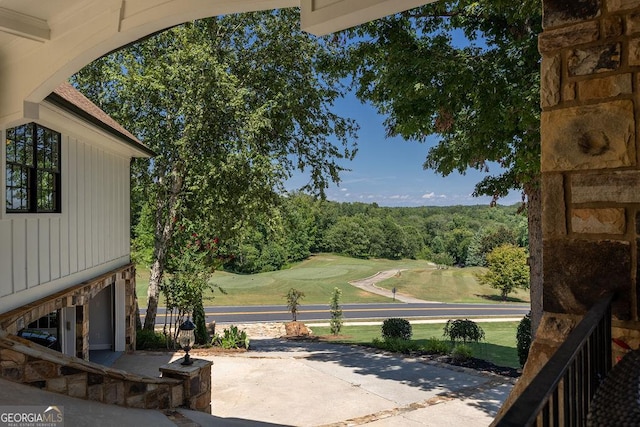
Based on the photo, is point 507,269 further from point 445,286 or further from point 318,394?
A: point 318,394

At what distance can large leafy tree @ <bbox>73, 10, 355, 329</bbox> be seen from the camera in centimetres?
1274

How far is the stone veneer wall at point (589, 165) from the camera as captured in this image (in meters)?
1.98

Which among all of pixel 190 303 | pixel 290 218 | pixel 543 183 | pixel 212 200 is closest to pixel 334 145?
pixel 290 218

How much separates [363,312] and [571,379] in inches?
1053

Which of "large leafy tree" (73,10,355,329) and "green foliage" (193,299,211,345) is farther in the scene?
"large leafy tree" (73,10,355,329)

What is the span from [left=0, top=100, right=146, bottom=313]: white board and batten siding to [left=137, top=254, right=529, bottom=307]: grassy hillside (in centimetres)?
1953

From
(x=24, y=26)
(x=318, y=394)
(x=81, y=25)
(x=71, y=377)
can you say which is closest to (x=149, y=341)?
(x=318, y=394)

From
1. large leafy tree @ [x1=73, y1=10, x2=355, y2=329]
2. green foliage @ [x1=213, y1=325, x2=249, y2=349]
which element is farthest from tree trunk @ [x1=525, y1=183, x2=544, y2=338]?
green foliage @ [x1=213, y1=325, x2=249, y2=349]

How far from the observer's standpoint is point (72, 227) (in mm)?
7617

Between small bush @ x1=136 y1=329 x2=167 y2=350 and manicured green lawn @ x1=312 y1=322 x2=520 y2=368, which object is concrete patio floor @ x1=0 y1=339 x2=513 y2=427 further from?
manicured green lawn @ x1=312 y1=322 x2=520 y2=368

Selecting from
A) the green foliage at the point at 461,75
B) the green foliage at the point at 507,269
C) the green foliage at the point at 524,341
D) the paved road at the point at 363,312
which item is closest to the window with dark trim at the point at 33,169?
the green foliage at the point at 461,75

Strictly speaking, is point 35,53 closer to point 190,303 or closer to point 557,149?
point 557,149

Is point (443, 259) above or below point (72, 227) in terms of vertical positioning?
below

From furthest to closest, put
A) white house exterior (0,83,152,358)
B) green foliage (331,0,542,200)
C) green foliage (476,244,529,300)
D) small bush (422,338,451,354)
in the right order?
green foliage (476,244,529,300), small bush (422,338,451,354), green foliage (331,0,542,200), white house exterior (0,83,152,358)
